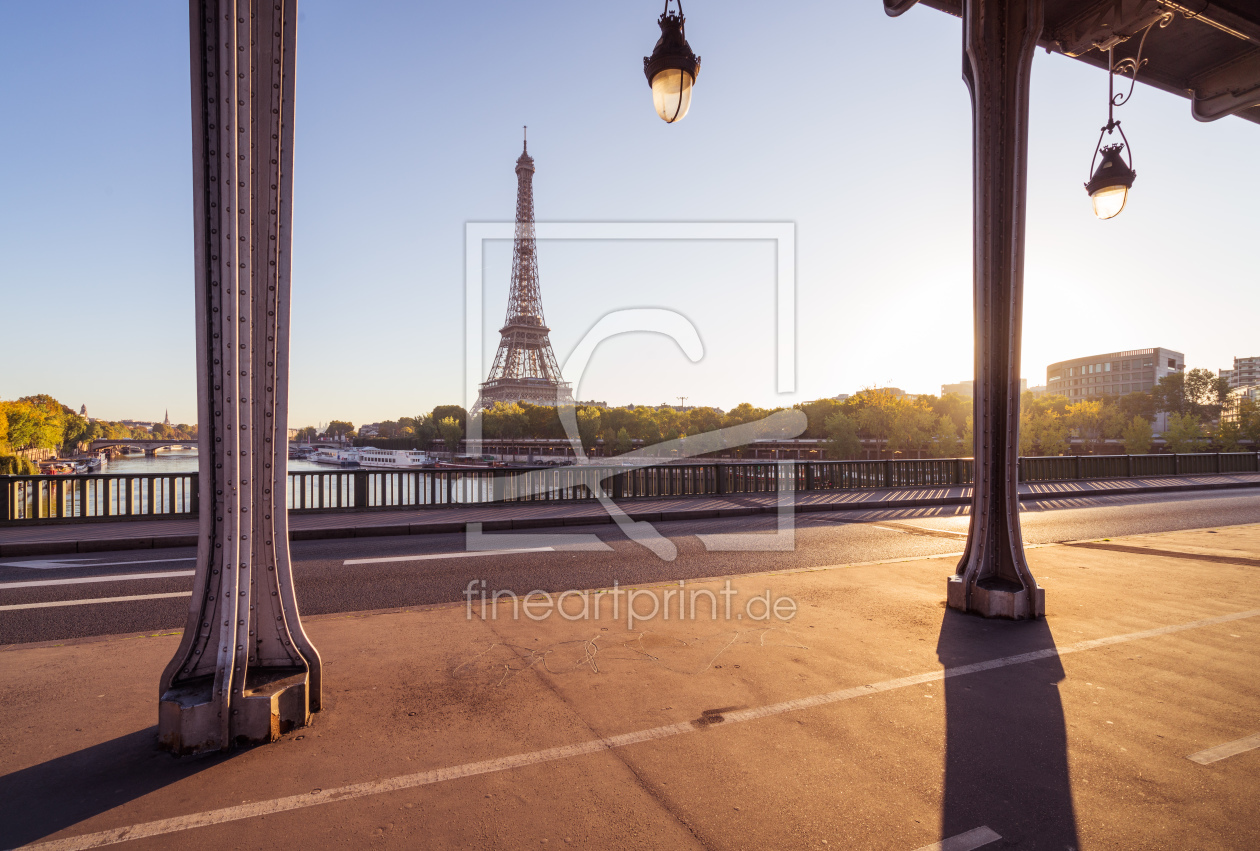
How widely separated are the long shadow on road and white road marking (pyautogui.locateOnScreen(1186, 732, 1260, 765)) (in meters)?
4.69

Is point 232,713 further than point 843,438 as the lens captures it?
No

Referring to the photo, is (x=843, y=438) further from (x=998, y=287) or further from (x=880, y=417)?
(x=998, y=287)

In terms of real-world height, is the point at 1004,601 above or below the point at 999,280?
below

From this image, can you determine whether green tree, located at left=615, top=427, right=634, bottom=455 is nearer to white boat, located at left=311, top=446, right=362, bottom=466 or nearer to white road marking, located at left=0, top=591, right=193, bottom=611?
white boat, located at left=311, top=446, right=362, bottom=466

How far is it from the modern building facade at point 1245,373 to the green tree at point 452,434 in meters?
195

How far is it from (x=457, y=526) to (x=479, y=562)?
3352 mm

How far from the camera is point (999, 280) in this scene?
569 centimetres

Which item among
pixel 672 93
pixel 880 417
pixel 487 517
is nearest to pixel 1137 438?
pixel 880 417

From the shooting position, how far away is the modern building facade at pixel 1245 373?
571 feet

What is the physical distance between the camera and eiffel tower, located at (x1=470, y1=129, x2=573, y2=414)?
91.9 metres

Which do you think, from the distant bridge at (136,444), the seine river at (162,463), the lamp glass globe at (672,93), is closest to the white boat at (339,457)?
the seine river at (162,463)

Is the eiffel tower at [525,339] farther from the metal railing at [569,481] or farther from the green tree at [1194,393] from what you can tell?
the green tree at [1194,393]

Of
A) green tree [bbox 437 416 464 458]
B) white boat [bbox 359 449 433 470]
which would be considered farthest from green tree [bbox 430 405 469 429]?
white boat [bbox 359 449 433 470]

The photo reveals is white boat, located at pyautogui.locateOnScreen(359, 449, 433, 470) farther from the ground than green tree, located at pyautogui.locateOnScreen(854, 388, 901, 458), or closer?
closer
